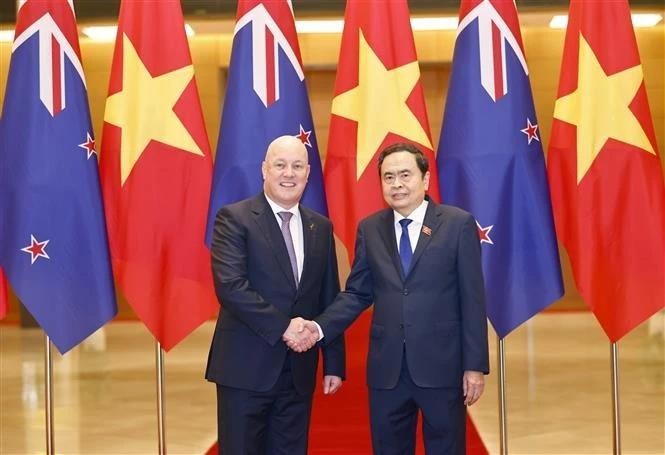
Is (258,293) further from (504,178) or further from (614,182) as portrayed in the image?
(614,182)

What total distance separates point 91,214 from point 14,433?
7.01ft

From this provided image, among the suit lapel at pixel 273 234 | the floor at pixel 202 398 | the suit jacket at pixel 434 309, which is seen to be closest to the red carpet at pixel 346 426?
the floor at pixel 202 398

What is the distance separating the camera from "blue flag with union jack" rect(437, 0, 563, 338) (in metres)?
3.63

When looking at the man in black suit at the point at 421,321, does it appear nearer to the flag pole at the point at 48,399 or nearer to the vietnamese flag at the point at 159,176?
the vietnamese flag at the point at 159,176

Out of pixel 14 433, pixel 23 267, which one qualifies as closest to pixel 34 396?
pixel 14 433

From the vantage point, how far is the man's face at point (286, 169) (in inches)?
112

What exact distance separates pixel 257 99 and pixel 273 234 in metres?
1.01

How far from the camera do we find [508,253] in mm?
3646

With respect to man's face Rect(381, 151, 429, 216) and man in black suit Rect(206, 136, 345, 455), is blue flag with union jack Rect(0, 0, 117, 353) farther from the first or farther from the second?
man's face Rect(381, 151, 429, 216)

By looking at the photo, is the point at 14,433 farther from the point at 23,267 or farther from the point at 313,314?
the point at 313,314

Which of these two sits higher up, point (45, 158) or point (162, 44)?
point (162, 44)

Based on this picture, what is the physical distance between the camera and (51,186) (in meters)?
3.60

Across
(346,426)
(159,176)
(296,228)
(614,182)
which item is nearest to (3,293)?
(159,176)

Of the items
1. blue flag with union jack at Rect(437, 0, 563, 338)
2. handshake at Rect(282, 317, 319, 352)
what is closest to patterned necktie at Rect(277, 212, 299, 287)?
handshake at Rect(282, 317, 319, 352)
